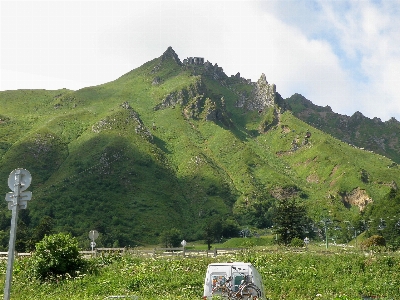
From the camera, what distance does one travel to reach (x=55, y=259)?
78.6ft

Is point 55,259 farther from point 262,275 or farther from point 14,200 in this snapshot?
point 14,200

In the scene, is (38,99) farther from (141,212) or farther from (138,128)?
(141,212)

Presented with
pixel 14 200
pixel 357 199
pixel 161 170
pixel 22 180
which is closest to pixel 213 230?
pixel 161 170

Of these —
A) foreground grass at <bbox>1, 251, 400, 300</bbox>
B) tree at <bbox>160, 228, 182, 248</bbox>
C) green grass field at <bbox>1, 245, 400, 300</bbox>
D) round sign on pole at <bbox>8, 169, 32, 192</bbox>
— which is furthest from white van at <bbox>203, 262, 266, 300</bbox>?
tree at <bbox>160, 228, 182, 248</bbox>

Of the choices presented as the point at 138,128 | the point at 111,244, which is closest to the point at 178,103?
the point at 138,128

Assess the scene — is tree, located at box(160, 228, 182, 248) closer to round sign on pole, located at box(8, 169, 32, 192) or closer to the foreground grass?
the foreground grass

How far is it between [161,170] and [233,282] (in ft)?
389

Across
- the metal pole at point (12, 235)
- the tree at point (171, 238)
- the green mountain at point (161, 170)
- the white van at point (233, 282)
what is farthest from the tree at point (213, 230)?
the metal pole at point (12, 235)

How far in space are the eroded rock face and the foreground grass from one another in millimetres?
119521

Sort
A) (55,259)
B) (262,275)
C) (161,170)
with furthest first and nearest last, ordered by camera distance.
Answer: (161,170) → (262,275) → (55,259)

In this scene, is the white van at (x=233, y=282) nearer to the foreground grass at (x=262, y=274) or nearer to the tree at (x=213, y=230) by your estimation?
the foreground grass at (x=262, y=274)

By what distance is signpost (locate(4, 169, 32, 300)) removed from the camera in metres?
11.4

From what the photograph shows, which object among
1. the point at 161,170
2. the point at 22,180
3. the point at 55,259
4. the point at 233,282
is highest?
the point at 161,170

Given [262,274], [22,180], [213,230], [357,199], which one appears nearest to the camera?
[22,180]
